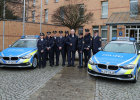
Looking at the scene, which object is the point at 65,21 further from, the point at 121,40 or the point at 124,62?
the point at 124,62

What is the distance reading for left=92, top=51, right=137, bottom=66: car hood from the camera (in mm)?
6036

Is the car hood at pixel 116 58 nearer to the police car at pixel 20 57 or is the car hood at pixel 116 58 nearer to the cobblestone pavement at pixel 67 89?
the cobblestone pavement at pixel 67 89

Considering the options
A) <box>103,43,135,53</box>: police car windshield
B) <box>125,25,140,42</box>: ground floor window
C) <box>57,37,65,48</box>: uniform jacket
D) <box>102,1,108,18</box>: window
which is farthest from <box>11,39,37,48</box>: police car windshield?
<box>102,1,108,18</box>: window

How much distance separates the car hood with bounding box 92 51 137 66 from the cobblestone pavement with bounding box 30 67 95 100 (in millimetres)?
860

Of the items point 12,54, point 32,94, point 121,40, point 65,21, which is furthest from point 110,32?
point 32,94

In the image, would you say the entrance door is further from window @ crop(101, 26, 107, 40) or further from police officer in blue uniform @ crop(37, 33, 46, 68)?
police officer in blue uniform @ crop(37, 33, 46, 68)

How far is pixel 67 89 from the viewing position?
5.39m

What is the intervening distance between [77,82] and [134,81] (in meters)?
2.07

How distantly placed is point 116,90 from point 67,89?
1553 millimetres

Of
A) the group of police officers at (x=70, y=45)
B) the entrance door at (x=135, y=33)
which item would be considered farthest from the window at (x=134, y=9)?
the group of police officers at (x=70, y=45)

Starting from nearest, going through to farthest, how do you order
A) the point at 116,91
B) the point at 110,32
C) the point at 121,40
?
the point at 116,91 → the point at 121,40 → the point at 110,32

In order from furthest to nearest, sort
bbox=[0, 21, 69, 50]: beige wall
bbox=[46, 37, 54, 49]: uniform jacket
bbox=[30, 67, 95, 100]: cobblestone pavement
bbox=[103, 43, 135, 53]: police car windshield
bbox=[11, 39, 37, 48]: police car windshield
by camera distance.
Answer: bbox=[0, 21, 69, 50]: beige wall
bbox=[11, 39, 37, 48]: police car windshield
bbox=[46, 37, 54, 49]: uniform jacket
bbox=[103, 43, 135, 53]: police car windshield
bbox=[30, 67, 95, 100]: cobblestone pavement

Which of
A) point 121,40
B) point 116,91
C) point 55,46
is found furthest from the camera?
point 55,46

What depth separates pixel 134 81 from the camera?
6168 mm
